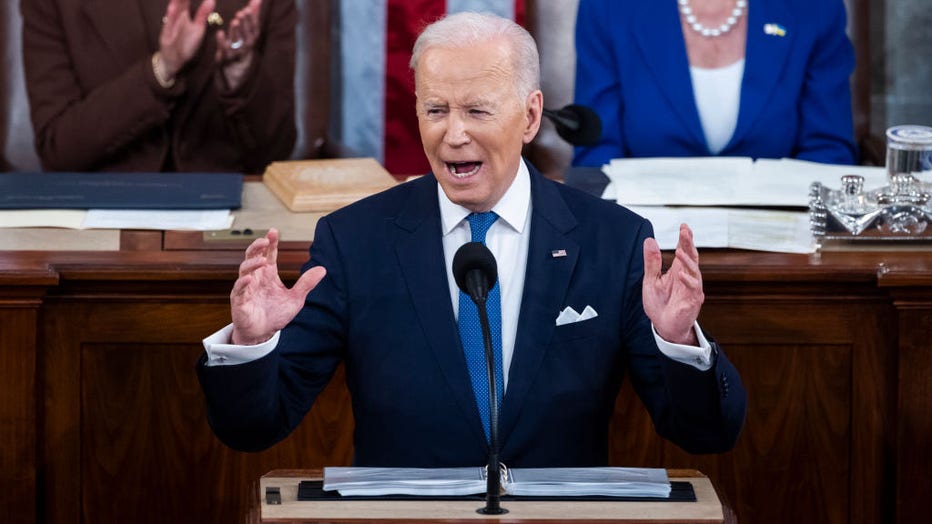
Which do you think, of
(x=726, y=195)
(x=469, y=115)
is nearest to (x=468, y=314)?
(x=469, y=115)

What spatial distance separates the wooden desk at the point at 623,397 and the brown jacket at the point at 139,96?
1.09 m

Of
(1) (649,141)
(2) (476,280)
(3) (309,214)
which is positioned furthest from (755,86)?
(2) (476,280)

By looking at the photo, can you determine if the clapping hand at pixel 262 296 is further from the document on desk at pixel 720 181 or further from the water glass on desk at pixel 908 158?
the water glass on desk at pixel 908 158

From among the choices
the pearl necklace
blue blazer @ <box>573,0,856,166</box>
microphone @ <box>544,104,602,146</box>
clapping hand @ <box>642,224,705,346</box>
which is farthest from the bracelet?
clapping hand @ <box>642,224,705,346</box>

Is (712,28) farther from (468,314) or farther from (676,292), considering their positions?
(676,292)

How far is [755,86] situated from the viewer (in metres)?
3.63

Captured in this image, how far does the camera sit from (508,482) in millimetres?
1878

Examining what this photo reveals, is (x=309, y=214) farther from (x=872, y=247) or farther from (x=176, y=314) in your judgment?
(x=872, y=247)

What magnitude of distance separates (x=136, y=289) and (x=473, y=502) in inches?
40.9

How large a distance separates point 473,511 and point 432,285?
60 cm

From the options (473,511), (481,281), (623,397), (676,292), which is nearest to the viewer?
(473,511)

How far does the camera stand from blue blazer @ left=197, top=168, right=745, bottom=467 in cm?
227

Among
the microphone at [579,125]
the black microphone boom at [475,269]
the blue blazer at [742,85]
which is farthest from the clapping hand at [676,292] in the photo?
the blue blazer at [742,85]

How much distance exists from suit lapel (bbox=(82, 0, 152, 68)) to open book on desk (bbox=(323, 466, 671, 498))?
88.4 inches
